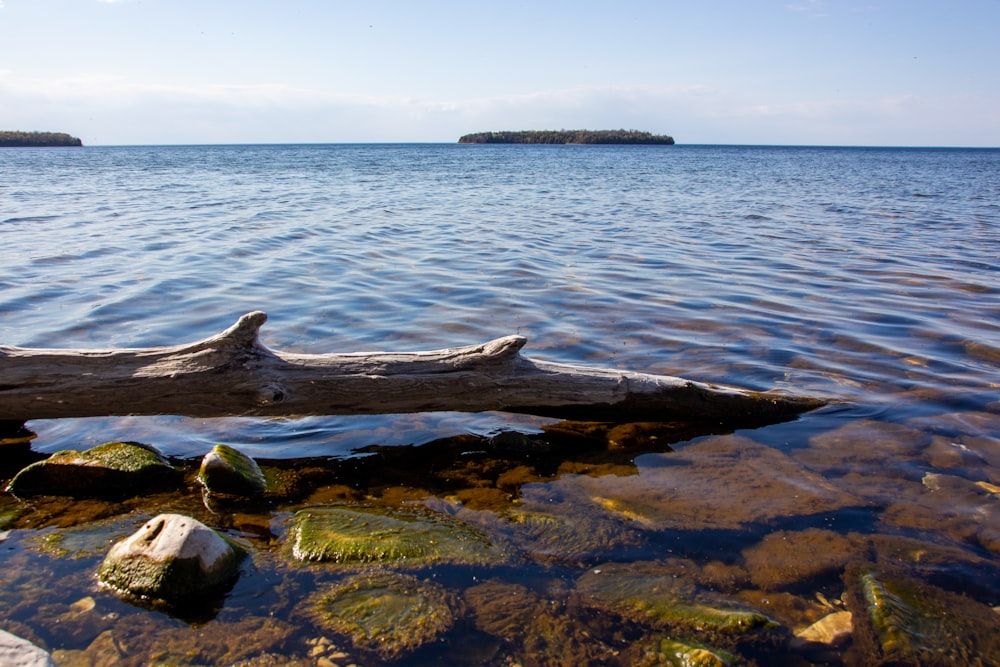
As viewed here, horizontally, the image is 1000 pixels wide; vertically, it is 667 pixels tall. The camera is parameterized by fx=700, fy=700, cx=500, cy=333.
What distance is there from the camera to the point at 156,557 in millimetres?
3660

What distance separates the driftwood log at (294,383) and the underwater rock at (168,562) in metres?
1.60

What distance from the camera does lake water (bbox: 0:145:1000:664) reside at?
13.9 feet

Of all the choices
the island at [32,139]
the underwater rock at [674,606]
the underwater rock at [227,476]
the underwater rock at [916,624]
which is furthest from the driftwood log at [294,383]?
the island at [32,139]

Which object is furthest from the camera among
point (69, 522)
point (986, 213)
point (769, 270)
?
point (986, 213)

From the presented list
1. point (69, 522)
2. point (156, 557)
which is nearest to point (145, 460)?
point (69, 522)

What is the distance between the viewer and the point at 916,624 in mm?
3566

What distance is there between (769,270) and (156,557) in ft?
38.2

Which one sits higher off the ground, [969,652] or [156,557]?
[156,557]

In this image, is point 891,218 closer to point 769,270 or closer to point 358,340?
point 769,270

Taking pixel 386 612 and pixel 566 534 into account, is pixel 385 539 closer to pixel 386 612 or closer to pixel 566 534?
pixel 386 612

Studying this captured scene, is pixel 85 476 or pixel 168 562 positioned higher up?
pixel 168 562

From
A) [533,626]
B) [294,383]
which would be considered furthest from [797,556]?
[294,383]

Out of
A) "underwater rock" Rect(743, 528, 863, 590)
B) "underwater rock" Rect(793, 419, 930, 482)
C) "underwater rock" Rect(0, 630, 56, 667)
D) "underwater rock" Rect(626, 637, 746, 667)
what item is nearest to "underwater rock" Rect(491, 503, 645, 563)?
"underwater rock" Rect(743, 528, 863, 590)

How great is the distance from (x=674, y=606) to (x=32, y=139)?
128m
